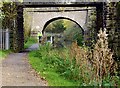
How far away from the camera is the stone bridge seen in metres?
48.7

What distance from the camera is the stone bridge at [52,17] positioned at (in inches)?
1917

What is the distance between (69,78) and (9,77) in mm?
1923

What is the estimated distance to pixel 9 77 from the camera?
12.3 metres

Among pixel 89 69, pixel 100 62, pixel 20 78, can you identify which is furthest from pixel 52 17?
pixel 100 62

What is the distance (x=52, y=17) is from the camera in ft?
168

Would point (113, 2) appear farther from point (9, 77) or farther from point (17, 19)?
point (17, 19)

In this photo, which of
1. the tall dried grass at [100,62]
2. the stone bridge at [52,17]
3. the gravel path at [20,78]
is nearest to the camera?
the tall dried grass at [100,62]

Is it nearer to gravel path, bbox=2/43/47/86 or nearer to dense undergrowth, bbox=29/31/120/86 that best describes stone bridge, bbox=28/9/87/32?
dense undergrowth, bbox=29/31/120/86

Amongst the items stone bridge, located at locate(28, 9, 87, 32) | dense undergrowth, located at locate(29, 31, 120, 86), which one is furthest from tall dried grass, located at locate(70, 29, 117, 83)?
stone bridge, located at locate(28, 9, 87, 32)

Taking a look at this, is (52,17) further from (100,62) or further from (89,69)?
(100,62)

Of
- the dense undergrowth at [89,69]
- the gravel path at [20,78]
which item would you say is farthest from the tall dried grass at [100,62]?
the gravel path at [20,78]

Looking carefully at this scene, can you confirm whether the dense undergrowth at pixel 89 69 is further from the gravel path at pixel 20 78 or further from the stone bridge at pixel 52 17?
the stone bridge at pixel 52 17

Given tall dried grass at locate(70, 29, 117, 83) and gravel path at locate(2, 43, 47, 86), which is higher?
tall dried grass at locate(70, 29, 117, 83)

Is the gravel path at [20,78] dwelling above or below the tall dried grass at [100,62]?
below
